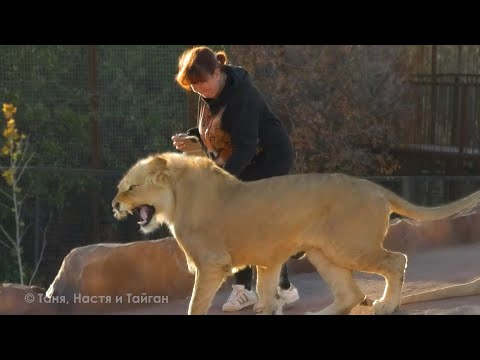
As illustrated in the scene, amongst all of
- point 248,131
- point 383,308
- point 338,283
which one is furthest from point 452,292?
point 248,131

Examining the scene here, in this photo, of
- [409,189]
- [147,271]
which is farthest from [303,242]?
[409,189]

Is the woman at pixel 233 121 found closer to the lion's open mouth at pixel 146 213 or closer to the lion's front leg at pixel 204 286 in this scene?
the lion's open mouth at pixel 146 213

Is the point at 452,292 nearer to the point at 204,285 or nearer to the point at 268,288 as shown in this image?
the point at 268,288

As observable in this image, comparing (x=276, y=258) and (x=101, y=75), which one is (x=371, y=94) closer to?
(x=101, y=75)

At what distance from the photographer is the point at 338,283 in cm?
610

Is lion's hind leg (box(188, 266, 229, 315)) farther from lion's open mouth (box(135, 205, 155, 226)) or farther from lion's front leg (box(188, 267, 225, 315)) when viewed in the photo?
lion's open mouth (box(135, 205, 155, 226))

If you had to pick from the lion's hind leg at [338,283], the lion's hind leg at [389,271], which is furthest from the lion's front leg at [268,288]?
the lion's hind leg at [389,271]

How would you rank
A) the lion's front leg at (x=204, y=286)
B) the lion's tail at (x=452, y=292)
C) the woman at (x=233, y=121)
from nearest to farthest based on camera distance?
the lion's front leg at (x=204, y=286), the woman at (x=233, y=121), the lion's tail at (x=452, y=292)

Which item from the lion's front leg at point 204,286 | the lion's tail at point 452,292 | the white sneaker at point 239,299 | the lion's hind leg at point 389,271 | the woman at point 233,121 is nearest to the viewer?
the lion's front leg at point 204,286

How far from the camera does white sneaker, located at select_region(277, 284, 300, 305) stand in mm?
6763

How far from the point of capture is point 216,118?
6.23 m

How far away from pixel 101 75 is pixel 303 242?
18.4ft

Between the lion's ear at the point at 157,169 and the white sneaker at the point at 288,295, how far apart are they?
145 centimetres

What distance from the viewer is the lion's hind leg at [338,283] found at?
605 centimetres
